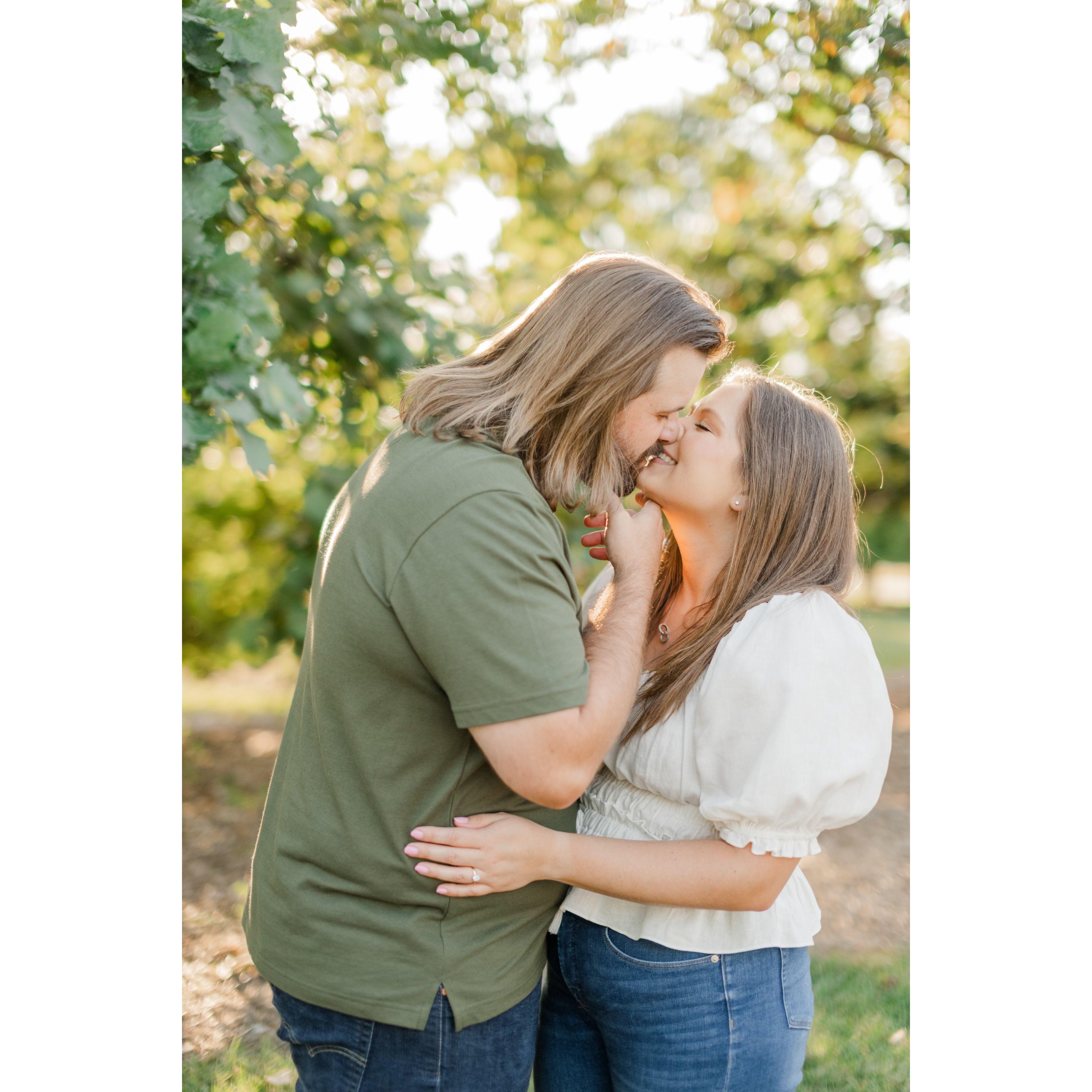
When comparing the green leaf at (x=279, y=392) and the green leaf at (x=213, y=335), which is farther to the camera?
the green leaf at (x=279, y=392)

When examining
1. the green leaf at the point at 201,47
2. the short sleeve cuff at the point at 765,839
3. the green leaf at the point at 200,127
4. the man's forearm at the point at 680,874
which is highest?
the green leaf at the point at 201,47

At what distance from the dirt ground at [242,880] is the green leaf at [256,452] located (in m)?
2.07

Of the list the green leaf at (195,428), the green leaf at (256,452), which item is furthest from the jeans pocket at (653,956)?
the green leaf at (195,428)

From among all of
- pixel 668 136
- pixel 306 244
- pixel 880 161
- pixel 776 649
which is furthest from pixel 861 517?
pixel 776 649

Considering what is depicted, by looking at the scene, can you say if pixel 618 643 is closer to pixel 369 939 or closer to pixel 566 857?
pixel 566 857

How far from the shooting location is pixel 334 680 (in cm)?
171

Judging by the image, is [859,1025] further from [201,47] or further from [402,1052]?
[201,47]

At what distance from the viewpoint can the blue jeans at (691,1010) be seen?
6.22ft

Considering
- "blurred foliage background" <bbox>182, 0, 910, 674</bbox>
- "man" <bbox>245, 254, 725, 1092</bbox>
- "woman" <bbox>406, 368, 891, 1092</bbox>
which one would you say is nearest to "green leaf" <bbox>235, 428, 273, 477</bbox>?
"blurred foliage background" <bbox>182, 0, 910, 674</bbox>

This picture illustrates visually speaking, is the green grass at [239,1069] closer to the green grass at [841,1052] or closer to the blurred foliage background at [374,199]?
the green grass at [841,1052]

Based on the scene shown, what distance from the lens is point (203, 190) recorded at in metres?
2.86

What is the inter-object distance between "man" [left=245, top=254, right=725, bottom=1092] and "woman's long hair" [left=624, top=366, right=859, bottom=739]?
0.23 m

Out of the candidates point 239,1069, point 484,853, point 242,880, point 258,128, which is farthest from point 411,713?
point 242,880

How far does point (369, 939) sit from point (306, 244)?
3252mm
